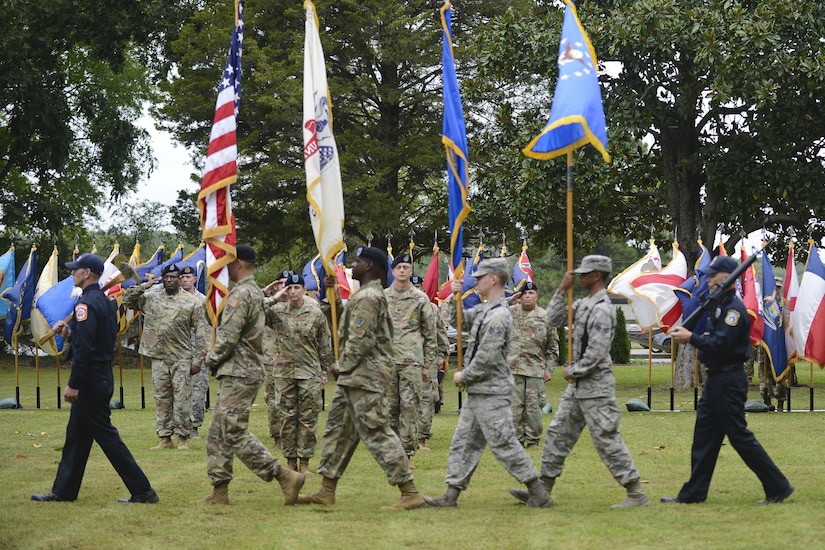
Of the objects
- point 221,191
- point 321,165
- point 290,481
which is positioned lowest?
point 290,481

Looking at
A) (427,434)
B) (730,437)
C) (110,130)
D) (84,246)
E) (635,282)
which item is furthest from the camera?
(84,246)

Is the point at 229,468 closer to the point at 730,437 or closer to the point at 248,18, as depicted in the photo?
the point at 730,437

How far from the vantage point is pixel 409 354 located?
12719 mm

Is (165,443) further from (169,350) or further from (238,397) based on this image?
(238,397)

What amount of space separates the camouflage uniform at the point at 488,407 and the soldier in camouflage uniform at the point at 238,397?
53.1 inches

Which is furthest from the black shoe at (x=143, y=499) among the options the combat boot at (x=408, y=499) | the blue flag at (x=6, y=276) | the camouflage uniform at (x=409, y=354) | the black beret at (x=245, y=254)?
the blue flag at (x=6, y=276)

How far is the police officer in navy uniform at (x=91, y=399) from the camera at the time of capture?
9.80 metres

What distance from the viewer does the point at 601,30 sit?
2380cm

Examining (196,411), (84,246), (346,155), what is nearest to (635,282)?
(196,411)

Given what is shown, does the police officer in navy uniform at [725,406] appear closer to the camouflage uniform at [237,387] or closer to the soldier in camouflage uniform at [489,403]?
the soldier in camouflage uniform at [489,403]

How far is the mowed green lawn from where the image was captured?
812 centimetres

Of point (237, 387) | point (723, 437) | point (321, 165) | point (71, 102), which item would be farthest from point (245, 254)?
point (71, 102)

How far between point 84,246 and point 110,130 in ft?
42.9

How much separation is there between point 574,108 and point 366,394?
305 cm
